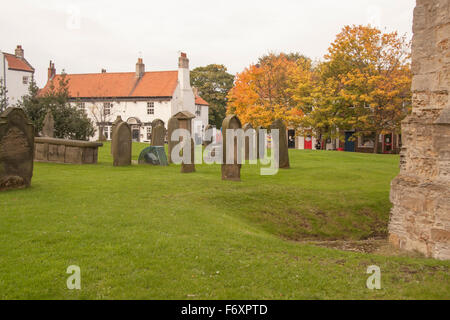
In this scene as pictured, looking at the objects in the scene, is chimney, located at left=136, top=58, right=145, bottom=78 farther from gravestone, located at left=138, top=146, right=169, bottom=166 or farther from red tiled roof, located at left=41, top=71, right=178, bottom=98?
gravestone, located at left=138, top=146, right=169, bottom=166

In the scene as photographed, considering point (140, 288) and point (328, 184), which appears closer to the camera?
point (140, 288)

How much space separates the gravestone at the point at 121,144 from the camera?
1795 centimetres

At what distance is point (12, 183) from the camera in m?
10.8

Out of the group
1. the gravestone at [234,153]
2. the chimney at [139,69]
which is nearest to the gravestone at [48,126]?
the gravestone at [234,153]

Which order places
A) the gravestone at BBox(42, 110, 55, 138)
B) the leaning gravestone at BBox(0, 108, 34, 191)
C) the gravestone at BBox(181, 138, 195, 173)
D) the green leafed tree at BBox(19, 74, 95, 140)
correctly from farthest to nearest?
the green leafed tree at BBox(19, 74, 95, 140)
the gravestone at BBox(42, 110, 55, 138)
the gravestone at BBox(181, 138, 195, 173)
the leaning gravestone at BBox(0, 108, 34, 191)

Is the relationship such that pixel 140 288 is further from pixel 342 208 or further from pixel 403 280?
pixel 342 208

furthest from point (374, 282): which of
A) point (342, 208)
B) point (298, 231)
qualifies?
point (342, 208)

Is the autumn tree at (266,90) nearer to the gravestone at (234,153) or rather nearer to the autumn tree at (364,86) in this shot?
the autumn tree at (364,86)

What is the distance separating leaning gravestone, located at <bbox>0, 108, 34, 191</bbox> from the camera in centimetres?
1048

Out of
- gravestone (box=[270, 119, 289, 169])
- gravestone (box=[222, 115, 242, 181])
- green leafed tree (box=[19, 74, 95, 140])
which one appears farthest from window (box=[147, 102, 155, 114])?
gravestone (box=[222, 115, 242, 181])

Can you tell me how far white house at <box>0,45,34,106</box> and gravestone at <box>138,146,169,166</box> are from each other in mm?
38462

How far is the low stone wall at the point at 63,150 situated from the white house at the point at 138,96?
1323 inches

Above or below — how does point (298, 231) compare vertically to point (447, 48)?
below
